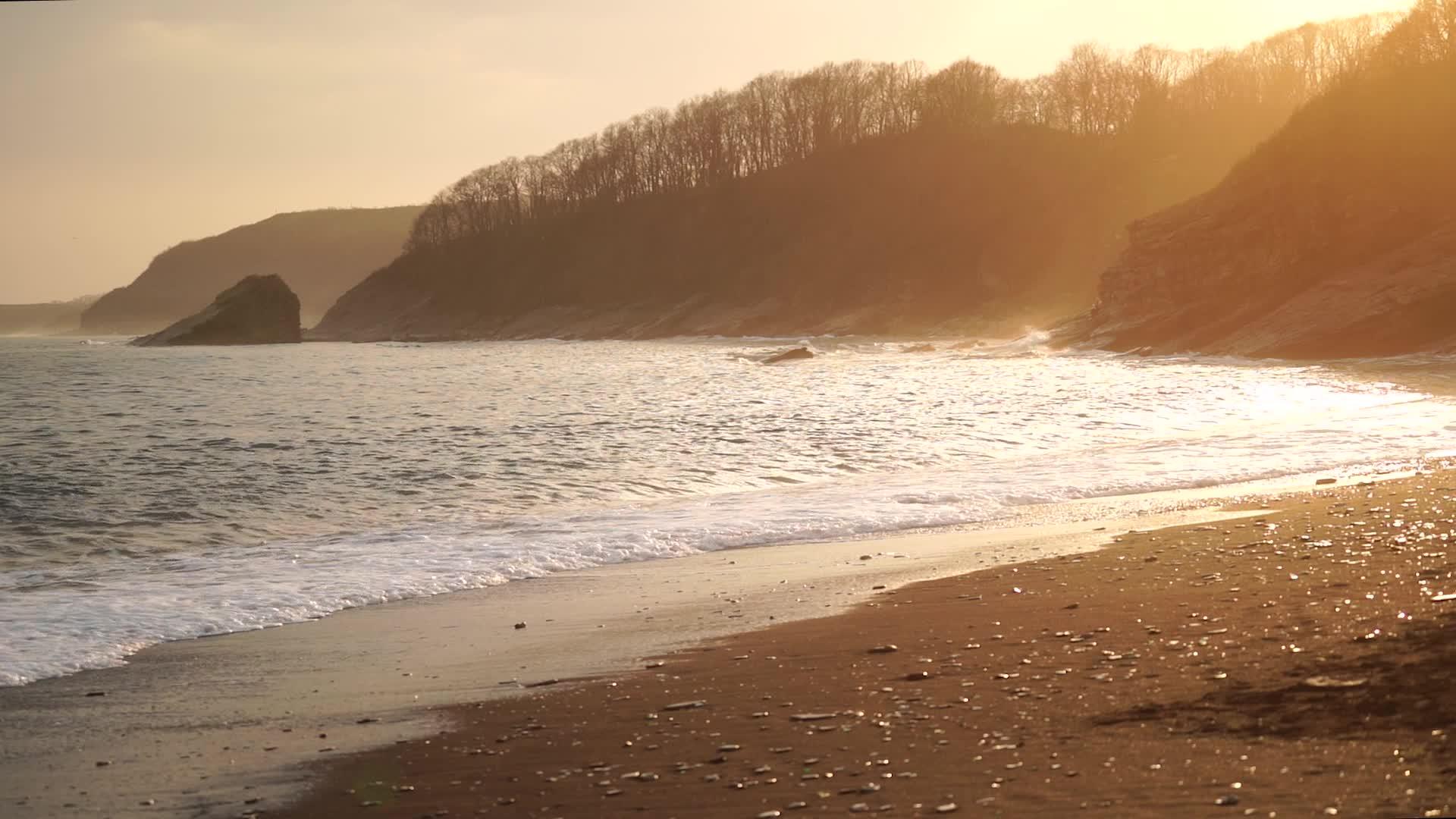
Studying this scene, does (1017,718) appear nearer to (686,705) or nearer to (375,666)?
(686,705)

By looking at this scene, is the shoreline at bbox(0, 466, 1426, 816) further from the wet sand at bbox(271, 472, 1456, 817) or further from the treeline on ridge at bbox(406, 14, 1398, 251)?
the treeline on ridge at bbox(406, 14, 1398, 251)

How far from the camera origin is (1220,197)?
57250mm

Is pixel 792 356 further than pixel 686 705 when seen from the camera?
Yes

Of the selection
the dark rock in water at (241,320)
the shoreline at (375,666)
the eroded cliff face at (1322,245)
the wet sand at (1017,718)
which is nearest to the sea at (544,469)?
the shoreline at (375,666)

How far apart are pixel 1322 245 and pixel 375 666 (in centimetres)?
5091

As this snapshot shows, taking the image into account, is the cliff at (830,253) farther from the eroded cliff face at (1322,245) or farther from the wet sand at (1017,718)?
the wet sand at (1017,718)

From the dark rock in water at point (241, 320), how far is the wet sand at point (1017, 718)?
123m

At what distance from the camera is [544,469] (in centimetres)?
1888

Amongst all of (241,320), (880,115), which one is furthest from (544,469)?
(880,115)

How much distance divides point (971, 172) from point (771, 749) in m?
128

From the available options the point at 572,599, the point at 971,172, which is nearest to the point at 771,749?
the point at 572,599

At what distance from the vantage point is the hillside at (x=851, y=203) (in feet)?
364

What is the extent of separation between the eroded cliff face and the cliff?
3331 centimetres

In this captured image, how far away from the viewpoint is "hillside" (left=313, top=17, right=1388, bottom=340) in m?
111
